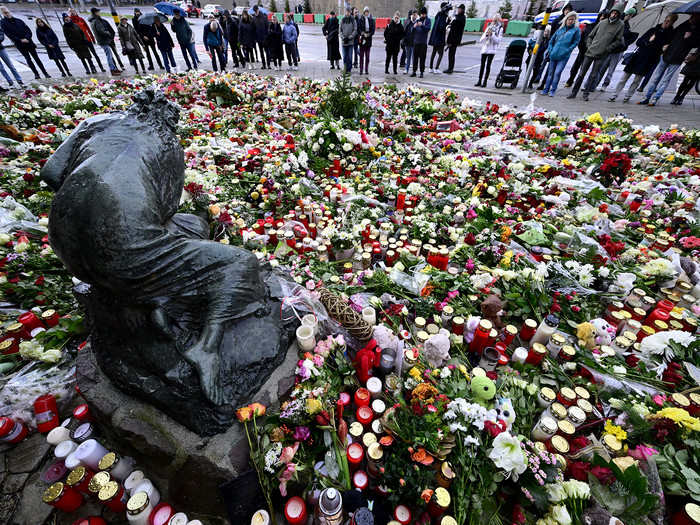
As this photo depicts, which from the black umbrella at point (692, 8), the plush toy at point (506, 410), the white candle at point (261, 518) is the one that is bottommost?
the white candle at point (261, 518)

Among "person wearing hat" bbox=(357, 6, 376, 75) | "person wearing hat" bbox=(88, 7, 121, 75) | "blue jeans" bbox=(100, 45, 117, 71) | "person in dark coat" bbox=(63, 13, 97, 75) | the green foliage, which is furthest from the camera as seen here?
the green foliage

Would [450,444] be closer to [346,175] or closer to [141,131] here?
[141,131]

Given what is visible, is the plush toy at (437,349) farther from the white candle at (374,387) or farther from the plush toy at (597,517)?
the plush toy at (597,517)

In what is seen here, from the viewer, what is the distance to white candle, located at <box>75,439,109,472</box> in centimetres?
180

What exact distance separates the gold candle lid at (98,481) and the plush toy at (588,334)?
321cm

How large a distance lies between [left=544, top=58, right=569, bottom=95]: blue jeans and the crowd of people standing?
0.03 m

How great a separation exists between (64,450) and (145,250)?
1414mm

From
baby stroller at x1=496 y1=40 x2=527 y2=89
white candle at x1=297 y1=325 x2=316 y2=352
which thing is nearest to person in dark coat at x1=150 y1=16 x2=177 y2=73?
baby stroller at x1=496 y1=40 x2=527 y2=89

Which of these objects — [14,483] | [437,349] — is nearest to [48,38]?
[14,483]

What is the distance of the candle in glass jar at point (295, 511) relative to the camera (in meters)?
1.61

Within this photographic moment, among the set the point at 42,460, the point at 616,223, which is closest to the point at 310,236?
the point at 42,460

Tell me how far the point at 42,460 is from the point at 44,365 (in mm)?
644

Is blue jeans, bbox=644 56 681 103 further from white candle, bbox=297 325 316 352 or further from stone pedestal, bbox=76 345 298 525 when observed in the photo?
stone pedestal, bbox=76 345 298 525

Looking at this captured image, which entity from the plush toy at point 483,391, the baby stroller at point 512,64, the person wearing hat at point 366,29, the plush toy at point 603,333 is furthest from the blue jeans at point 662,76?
the plush toy at point 483,391
